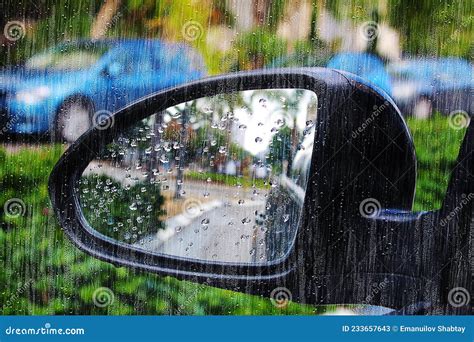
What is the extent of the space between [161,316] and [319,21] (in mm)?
1419

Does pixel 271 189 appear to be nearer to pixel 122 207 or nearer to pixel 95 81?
pixel 122 207

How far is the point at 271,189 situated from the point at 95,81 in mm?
861

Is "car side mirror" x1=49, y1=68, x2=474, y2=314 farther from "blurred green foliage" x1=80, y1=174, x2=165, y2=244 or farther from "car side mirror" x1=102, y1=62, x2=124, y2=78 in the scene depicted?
"car side mirror" x1=102, y1=62, x2=124, y2=78

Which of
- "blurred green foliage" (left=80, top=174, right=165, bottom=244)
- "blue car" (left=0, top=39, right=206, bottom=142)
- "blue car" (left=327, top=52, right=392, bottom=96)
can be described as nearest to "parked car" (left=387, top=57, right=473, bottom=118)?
"blue car" (left=327, top=52, right=392, bottom=96)

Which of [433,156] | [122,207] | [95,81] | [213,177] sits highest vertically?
[95,81]

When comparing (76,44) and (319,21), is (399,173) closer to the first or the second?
(319,21)

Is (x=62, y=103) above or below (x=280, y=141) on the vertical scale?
above

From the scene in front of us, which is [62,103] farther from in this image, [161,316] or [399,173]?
[399,173]

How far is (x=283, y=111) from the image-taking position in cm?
230

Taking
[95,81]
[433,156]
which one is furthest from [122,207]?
[433,156]

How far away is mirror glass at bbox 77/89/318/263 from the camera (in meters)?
2.29

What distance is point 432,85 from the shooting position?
231cm

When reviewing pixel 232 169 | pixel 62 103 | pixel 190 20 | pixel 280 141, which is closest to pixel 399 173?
pixel 280 141

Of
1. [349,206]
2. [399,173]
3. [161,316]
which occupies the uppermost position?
[399,173]
